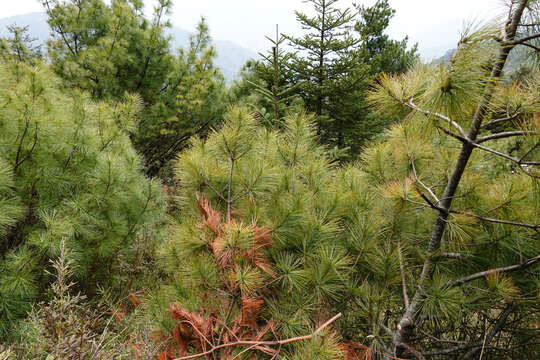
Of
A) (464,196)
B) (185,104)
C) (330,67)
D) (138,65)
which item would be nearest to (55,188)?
(464,196)

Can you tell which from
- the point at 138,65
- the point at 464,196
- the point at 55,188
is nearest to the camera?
the point at 464,196

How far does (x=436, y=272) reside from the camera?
1.51 meters

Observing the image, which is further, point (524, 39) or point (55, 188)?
point (55, 188)

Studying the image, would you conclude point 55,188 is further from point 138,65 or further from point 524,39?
point 138,65

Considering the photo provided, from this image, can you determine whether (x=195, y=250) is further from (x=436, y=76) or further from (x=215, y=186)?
(x=436, y=76)

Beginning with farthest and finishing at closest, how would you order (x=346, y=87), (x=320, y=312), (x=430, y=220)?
(x=346, y=87) < (x=430, y=220) < (x=320, y=312)

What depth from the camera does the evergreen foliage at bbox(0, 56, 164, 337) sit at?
229 centimetres

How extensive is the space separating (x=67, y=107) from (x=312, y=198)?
2.59m

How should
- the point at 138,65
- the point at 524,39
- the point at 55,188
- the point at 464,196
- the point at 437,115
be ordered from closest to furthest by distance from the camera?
the point at 524,39 < the point at 437,115 < the point at 464,196 < the point at 55,188 < the point at 138,65

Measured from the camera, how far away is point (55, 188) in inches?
101

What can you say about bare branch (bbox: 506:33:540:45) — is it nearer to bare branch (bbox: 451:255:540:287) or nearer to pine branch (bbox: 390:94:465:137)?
pine branch (bbox: 390:94:465:137)

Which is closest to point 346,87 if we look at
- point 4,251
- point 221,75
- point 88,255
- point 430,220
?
point 221,75

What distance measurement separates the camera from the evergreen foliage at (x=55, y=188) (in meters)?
2.29

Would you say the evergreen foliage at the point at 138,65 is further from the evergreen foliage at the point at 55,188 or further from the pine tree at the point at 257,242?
the pine tree at the point at 257,242
